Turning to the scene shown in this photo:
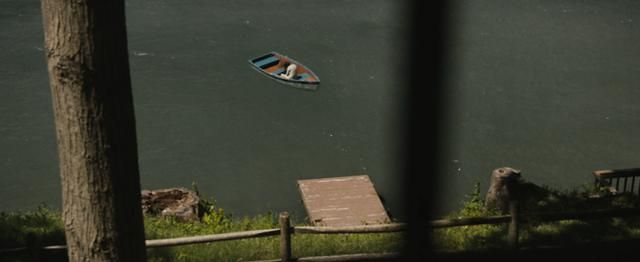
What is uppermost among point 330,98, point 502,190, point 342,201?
point 502,190

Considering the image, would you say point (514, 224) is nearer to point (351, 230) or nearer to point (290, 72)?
point (351, 230)

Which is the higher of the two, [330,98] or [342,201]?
[330,98]

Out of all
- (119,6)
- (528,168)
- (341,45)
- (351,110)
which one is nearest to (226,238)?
(119,6)

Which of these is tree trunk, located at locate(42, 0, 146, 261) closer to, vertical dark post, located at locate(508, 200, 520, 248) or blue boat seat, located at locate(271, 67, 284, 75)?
vertical dark post, located at locate(508, 200, 520, 248)

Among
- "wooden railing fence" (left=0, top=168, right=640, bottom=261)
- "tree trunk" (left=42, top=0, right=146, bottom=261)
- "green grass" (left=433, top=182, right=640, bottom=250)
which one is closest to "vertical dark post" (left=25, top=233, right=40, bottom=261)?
"wooden railing fence" (left=0, top=168, right=640, bottom=261)

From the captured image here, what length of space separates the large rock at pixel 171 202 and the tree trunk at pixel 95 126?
759cm

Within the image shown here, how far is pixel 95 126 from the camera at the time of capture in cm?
378

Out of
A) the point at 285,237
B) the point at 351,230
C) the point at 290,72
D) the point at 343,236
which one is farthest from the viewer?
A: the point at 290,72

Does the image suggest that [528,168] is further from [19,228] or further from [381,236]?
[19,228]

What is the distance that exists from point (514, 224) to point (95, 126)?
510cm

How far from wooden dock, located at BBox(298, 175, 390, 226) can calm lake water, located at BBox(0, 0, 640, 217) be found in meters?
0.54

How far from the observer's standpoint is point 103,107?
3762 millimetres

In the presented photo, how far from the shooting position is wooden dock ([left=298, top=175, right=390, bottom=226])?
12805 mm

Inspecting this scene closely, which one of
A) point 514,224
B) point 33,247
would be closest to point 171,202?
point 33,247
